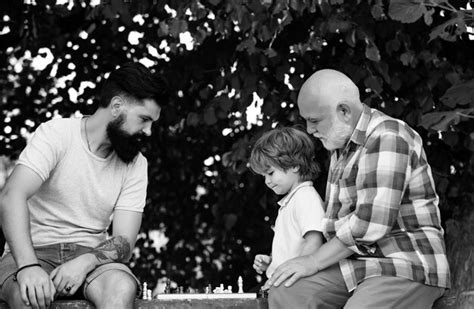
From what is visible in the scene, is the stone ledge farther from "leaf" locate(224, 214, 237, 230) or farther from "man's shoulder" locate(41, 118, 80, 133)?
"leaf" locate(224, 214, 237, 230)

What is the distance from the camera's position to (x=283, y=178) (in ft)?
13.7

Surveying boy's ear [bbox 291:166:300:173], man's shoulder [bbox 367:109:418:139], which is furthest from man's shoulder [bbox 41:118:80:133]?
man's shoulder [bbox 367:109:418:139]

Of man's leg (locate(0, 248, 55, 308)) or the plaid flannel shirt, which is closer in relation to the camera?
the plaid flannel shirt

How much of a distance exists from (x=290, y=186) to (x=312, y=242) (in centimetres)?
37

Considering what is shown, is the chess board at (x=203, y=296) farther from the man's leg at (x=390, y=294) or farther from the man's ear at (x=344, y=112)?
the man's ear at (x=344, y=112)

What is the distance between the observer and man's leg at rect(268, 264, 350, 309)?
147 inches

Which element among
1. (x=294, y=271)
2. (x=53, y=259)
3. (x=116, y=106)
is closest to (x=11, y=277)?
(x=53, y=259)

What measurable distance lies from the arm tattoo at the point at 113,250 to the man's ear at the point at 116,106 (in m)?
0.57

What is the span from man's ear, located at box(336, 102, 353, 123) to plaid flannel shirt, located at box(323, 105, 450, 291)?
6 centimetres

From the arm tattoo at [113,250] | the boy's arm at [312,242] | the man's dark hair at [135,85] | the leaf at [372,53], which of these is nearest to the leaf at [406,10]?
the leaf at [372,53]

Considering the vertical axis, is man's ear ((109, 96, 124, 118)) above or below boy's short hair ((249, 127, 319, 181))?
above

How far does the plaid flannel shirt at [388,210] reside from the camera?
361cm

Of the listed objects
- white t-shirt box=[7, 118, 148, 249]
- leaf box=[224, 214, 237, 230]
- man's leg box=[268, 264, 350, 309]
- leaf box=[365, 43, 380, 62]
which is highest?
leaf box=[365, 43, 380, 62]

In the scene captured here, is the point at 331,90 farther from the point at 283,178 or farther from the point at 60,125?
the point at 60,125
